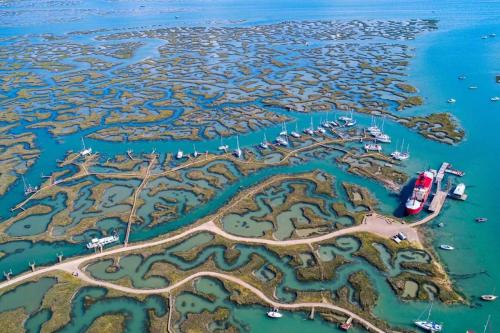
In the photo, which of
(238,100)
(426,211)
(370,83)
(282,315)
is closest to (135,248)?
(282,315)

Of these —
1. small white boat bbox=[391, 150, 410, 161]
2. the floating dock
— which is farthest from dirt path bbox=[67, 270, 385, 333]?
small white boat bbox=[391, 150, 410, 161]

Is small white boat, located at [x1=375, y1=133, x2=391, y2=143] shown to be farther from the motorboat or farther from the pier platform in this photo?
the motorboat

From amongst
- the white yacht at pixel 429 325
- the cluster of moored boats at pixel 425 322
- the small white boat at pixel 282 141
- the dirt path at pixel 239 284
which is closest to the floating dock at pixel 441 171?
the cluster of moored boats at pixel 425 322

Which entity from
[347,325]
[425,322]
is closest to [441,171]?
[425,322]

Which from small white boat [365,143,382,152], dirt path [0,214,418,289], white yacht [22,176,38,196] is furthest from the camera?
small white boat [365,143,382,152]

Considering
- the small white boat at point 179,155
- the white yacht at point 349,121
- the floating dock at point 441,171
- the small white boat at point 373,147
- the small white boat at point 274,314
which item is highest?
the white yacht at point 349,121

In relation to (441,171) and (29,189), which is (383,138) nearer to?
(441,171)

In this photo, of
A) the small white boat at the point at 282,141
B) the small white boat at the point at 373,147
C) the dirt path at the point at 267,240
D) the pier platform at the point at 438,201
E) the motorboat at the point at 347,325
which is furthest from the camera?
the small white boat at the point at 282,141

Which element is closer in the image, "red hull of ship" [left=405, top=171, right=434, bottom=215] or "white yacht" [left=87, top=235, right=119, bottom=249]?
"white yacht" [left=87, top=235, right=119, bottom=249]

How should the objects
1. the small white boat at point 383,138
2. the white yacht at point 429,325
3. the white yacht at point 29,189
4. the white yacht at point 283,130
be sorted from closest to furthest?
the white yacht at point 429,325, the white yacht at point 29,189, the small white boat at point 383,138, the white yacht at point 283,130

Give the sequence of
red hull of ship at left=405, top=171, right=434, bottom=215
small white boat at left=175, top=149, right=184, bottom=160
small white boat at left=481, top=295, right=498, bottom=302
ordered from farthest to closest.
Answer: small white boat at left=175, top=149, right=184, bottom=160
red hull of ship at left=405, top=171, right=434, bottom=215
small white boat at left=481, top=295, right=498, bottom=302

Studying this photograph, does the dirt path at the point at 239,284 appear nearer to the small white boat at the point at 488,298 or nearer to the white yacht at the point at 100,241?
the white yacht at the point at 100,241
